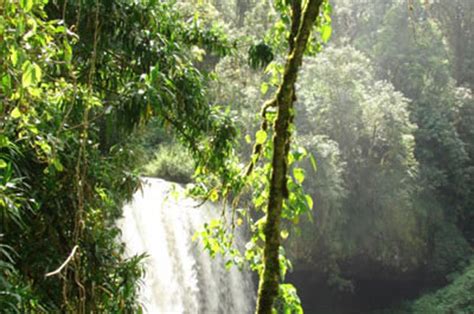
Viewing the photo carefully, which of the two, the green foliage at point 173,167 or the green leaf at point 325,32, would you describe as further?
the green foliage at point 173,167

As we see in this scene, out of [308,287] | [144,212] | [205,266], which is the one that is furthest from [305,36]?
[308,287]

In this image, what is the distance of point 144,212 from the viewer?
7.99 m

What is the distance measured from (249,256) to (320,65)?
1011 centimetres

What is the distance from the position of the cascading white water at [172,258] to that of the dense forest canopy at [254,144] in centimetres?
76

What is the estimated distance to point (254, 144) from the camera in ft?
10.1

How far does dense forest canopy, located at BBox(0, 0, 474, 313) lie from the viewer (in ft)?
5.32

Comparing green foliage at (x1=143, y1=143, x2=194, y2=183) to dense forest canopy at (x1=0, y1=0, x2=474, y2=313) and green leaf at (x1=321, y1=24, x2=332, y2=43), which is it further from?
green leaf at (x1=321, y1=24, x2=332, y2=43)

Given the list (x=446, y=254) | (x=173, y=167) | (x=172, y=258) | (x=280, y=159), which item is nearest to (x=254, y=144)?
(x=280, y=159)

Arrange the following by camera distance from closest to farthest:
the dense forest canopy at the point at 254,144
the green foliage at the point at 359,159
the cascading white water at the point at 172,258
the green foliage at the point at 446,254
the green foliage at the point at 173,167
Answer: the dense forest canopy at the point at 254,144 → the cascading white water at the point at 172,258 → the green foliage at the point at 173,167 → the green foliage at the point at 359,159 → the green foliage at the point at 446,254

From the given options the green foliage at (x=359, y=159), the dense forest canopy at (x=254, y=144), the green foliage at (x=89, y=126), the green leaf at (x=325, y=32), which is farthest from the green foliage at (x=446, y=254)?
the green leaf at (x=325, y=32)

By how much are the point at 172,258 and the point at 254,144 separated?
17.8ft

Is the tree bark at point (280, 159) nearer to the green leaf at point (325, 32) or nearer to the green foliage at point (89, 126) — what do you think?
the green leaf at point (325, 32)

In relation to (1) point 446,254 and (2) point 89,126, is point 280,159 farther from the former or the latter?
(1) point 446,254

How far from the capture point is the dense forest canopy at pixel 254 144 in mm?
1621
